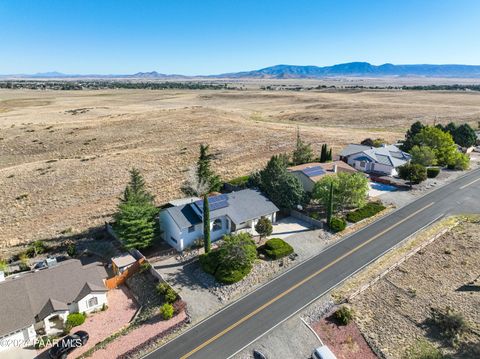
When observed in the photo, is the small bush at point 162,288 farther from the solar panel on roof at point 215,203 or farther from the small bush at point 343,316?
the small bush at point 343,316

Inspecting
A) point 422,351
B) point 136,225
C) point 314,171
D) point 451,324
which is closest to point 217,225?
point 136,225

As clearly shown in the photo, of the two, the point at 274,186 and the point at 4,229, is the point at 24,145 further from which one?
the point at 274,186

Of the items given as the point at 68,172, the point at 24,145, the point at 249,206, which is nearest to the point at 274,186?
the point at 249,206

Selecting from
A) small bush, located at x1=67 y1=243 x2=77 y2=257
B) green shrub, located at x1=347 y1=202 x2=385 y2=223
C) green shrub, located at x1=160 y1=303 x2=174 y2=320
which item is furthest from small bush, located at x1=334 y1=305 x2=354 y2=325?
small bush, located at x1=67 y1=243 x2=77 y2=257

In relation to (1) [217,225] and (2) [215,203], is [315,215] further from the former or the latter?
(2) [215,203]

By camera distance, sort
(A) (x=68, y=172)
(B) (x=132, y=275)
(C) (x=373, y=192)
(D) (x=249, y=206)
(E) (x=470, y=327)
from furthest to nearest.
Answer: (A) (x=68, y=172), (C) (x=373, y=192), (D) (x=249, y=206), (B) (x=132, y=275), (E) (x=470, y=327)

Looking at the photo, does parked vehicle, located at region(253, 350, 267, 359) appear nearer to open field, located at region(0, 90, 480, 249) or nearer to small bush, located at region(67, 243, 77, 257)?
small bush, located at region(67, 243, 77, 257)
